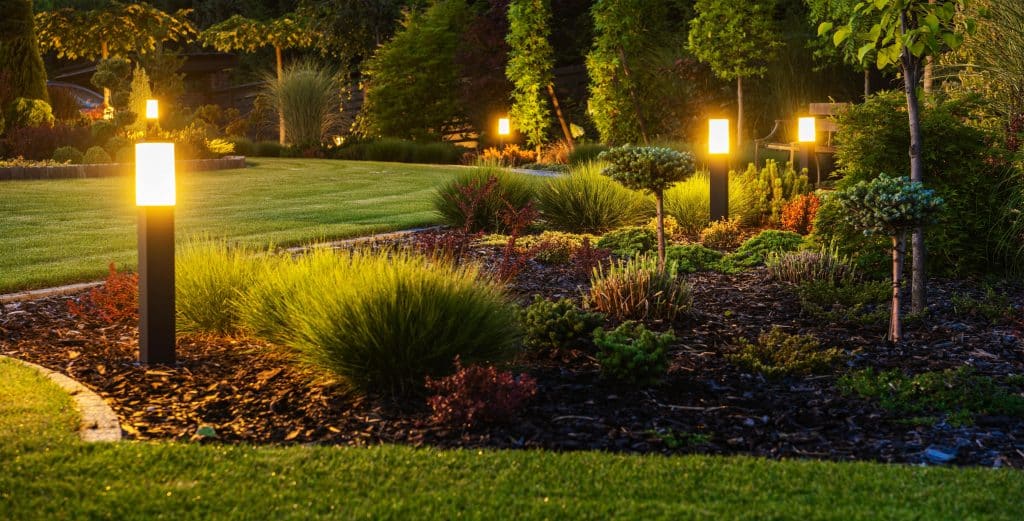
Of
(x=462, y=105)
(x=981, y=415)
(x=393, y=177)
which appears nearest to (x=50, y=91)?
(x=462, y=105)

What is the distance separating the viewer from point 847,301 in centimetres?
654

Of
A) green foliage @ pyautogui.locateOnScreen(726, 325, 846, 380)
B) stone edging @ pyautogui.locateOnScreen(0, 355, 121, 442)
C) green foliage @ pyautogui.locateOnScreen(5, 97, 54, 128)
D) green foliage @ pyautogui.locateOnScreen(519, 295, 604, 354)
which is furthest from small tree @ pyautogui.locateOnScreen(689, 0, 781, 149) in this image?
stone edging @ pyautogui.locateOnScreen(0, 355, 121, 442)

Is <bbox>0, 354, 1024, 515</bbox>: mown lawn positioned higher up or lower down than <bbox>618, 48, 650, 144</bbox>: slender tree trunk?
lower down

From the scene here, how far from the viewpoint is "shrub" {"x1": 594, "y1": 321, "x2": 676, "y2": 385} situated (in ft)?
15.2

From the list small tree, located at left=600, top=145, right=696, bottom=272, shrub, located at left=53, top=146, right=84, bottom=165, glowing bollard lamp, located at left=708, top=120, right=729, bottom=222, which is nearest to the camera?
small tree, located at left=600, top=145, right=696, bottom=272

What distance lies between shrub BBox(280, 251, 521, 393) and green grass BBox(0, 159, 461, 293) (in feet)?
8.06

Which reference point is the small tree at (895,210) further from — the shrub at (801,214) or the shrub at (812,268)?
the shrub at (801,214)

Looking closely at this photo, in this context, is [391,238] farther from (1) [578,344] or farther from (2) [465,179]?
(1) [578,344]

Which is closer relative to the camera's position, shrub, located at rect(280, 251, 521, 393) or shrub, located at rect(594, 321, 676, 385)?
shrub, located at rect(280, 251, 521, 393)

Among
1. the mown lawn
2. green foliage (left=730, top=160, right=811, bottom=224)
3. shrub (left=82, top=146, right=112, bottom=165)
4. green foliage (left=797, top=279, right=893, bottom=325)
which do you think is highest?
shrub (left=82, top=146, right=112, bottom=165)

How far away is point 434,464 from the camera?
360cm

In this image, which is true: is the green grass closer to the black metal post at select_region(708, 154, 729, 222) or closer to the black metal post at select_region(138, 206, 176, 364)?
the black metal post at select_region(138, 206, 176, 364)

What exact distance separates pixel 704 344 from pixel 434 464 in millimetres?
2279

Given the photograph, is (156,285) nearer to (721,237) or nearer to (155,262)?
(155,262)
